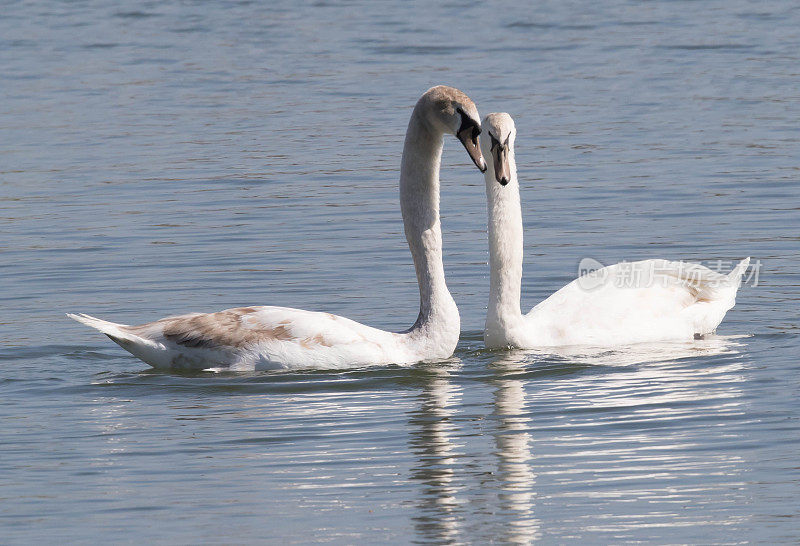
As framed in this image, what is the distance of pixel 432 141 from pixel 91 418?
9.03 ft

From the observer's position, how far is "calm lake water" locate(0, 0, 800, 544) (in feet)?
23.5

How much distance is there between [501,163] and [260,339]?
73.2 inches

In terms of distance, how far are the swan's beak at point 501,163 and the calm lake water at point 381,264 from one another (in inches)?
47.9

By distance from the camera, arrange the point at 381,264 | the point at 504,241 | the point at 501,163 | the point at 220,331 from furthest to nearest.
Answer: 1. the point at 381,264
2. the point at 504,241
3. the point at 501,163
4. the point at 220,331

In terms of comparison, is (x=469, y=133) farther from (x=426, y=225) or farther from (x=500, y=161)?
(x=426, y=225)

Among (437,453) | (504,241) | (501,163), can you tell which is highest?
(501,163)

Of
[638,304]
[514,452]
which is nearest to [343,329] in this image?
[514,452]

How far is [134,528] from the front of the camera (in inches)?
268

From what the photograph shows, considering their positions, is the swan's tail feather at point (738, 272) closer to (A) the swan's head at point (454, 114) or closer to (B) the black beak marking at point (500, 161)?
(B) the black beak marking at point (500, 161)

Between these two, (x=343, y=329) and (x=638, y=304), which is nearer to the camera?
(x=343, y=329)

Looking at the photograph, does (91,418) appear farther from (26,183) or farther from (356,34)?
(356,34)

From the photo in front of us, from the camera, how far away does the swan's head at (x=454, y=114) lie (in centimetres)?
938

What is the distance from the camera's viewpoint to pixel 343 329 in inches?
376

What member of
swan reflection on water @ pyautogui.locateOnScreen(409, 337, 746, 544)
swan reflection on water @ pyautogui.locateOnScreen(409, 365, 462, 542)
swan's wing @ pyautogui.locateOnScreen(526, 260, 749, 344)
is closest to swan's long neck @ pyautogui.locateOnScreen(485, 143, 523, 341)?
swan's wing @ pyautogui.locateOnScreen(526, 260, 749, 344)
